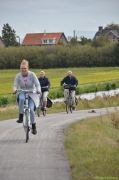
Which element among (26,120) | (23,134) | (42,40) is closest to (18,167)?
(26,120)

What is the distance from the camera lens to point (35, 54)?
307 feet

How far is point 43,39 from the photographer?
5935 inches

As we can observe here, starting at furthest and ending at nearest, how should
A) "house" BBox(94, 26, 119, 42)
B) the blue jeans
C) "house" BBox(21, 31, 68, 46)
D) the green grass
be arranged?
"house" BBox(94, 26, 119, 42), "house" BBox(21, 31, 68, 46), the blue jeans, the green grass

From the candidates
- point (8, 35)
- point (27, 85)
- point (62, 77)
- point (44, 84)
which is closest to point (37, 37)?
point (8, 35)

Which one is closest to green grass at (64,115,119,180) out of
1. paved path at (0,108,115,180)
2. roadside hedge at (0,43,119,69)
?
paved path at (0,108,115,180)

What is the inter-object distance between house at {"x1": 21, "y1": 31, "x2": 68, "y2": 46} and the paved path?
135 metres

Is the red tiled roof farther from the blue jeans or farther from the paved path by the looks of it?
the blue jeans

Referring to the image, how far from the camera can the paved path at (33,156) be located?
7.78 metres

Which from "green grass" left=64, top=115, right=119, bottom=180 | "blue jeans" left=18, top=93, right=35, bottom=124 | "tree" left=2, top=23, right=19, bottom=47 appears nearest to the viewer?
"green grass" left=64, top=115, right=119, bottom=180

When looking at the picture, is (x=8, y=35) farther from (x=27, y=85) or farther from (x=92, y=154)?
(x=92, y=154)

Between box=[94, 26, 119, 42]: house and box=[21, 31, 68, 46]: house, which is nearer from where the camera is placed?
box=[21, 31, 68, 46]: house

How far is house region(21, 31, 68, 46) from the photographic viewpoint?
148m

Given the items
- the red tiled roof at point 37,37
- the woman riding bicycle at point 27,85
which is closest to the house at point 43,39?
the red tiled roof at point 37,37

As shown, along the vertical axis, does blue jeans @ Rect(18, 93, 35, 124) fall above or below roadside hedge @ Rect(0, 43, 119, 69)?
above
